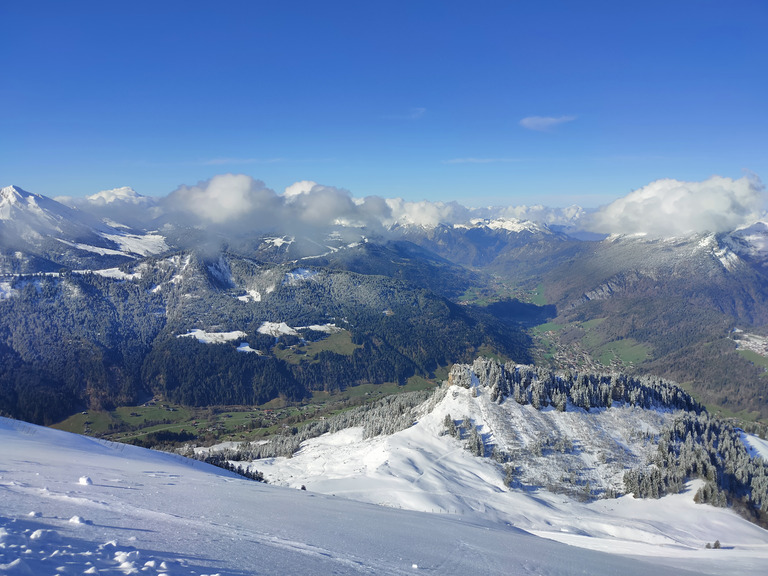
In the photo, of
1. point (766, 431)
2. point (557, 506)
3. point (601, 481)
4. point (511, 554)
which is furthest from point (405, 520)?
point (766, 431)

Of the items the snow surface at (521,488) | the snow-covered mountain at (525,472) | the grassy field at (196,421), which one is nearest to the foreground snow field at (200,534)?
the snow surface at (521,488)

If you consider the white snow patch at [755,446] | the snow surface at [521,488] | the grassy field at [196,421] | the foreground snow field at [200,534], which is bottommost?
the grassy field at [196,421]

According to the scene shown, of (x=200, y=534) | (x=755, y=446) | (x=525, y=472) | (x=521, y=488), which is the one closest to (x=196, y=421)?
(x=525, y=472)

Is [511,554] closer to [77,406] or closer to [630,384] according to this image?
[630,384]

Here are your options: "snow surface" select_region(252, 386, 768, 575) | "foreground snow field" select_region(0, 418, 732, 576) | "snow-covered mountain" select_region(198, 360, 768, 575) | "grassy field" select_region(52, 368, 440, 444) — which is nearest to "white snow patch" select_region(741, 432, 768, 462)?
"snow-covered mountain" select_region(198, 360, 768, 575)

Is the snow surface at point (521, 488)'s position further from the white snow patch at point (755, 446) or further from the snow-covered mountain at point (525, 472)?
the white snow patch at point (755, 446)

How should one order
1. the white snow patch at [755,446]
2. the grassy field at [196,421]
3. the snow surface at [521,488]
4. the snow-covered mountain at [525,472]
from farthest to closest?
the grassy field at [196,421] → the white snow patch at [755,446] → the snow-covered mountain at [525,472] → the snow surface at [521,488]
